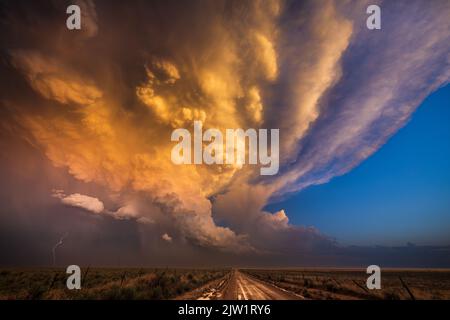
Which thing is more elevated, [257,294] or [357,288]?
[257,294]

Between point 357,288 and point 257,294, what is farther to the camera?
point 357,288

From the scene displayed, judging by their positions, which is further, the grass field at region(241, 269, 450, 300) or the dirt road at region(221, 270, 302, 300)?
the grass field at region(241, 269, 450, 300)

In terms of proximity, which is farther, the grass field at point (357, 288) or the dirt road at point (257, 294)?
the grass field at point (357, 288)
